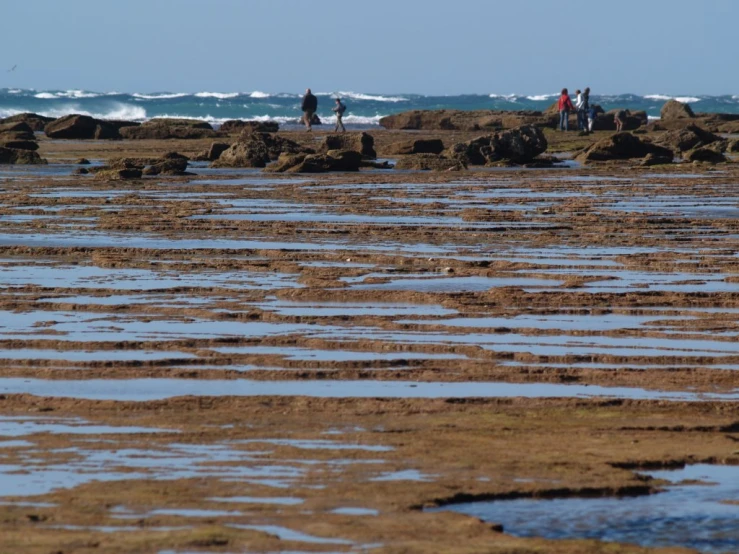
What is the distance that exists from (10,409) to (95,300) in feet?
13.0

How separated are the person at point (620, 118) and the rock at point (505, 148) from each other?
16.9 metres

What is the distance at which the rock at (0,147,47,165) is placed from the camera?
1353 inches

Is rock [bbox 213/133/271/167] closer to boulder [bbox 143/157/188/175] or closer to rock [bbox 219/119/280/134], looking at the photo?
boulder [bbox 143/157/188/175]

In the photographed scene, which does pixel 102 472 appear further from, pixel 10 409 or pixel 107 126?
pixel 107 126

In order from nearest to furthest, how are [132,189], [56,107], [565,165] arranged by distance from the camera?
1. [132,189]
2. [565,165]
3. [56,107]

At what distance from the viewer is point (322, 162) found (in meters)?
30.6

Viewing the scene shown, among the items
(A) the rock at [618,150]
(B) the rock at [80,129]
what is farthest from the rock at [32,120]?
(A) the rock at [618,150]

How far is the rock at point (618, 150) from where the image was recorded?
3362 centimetres

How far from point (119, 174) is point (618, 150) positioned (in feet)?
41.9

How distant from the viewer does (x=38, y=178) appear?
1128 inches

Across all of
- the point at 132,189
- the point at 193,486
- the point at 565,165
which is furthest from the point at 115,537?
the point at 565,165

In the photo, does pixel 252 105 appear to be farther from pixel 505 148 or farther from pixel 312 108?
pixel 505 148

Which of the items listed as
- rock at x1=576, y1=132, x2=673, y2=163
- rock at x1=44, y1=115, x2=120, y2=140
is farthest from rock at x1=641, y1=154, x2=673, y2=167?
rock at x1=44, y1=115, x2=120, y2=140

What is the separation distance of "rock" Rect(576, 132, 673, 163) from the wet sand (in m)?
16.1
